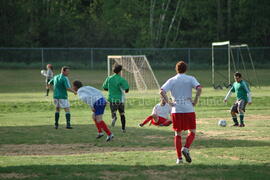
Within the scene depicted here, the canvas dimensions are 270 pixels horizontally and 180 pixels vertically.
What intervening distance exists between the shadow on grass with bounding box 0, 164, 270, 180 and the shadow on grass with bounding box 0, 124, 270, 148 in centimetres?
329

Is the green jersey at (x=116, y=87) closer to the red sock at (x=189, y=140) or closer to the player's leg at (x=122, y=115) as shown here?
the player's leg at (x=122, y=115)

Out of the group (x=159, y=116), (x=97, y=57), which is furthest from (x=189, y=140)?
(x=97, y=57)

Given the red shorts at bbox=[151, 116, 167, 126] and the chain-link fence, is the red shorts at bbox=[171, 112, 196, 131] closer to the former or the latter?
the red shorts at bbox=[151, 116, 167, 126]

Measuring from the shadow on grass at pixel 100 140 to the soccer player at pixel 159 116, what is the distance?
40 centimetres

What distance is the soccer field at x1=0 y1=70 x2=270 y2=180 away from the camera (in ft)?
31.0

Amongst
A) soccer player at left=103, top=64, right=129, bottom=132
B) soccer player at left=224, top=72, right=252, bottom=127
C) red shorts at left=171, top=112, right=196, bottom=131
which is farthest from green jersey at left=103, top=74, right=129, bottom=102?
red shorts at left=171, top=112, right=196, bottom=131

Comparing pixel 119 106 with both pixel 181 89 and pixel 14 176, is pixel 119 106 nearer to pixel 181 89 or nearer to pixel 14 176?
pixel 181 89

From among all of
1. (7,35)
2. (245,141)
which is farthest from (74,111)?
(7,35)

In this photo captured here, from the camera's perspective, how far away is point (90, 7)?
61.3 metres

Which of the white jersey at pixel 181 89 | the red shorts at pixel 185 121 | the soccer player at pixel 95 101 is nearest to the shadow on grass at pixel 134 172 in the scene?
the red shorts at pixel 185 121

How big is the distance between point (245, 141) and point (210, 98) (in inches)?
654

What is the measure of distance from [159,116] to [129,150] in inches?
207

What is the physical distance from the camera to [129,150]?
1264cm

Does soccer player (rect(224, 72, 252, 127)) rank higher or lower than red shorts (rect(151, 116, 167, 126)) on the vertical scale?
higher
